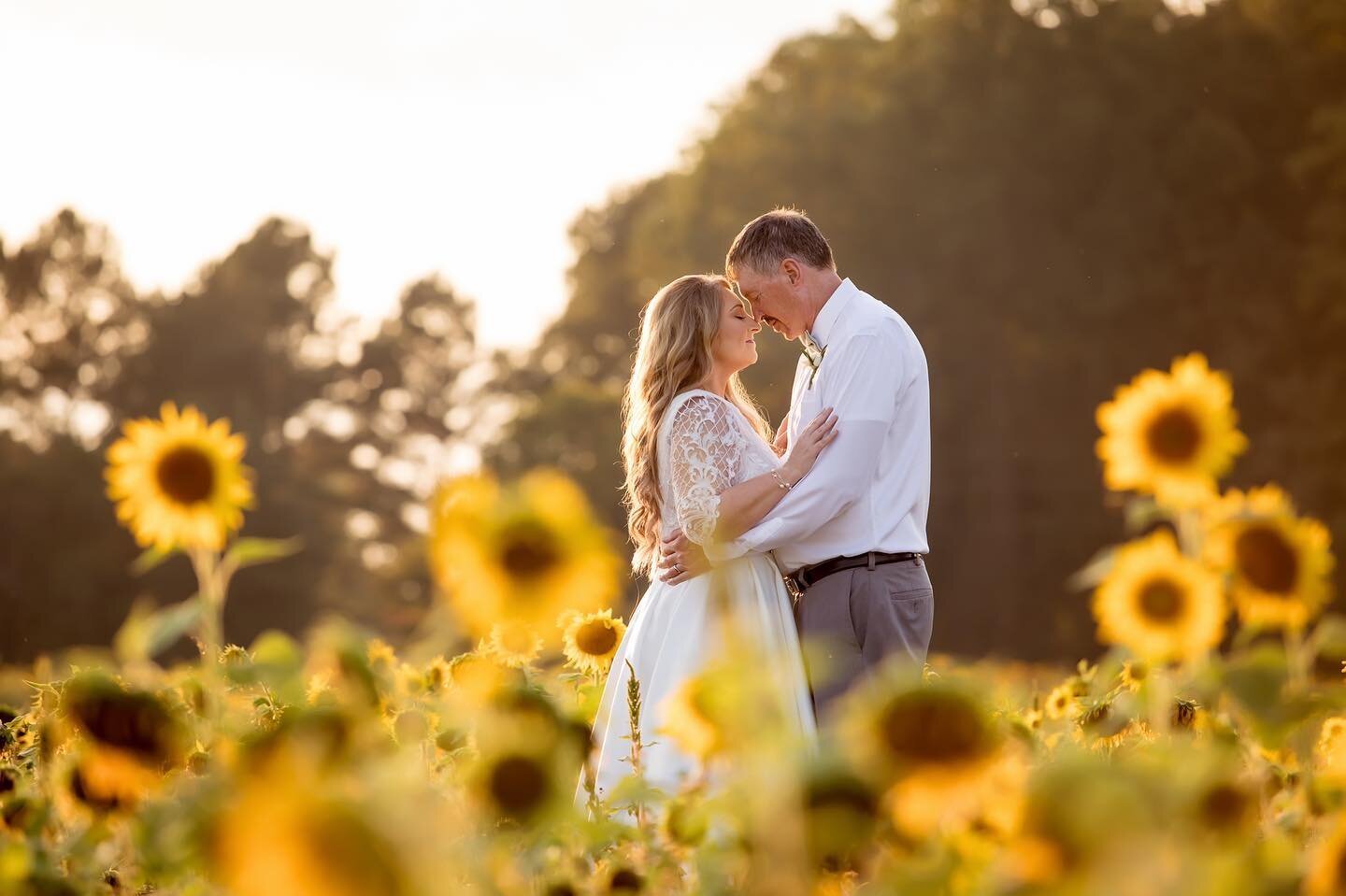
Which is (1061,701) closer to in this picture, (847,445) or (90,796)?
(847,445)

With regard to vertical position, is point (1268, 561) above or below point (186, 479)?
below

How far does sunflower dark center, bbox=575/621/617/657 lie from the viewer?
4219mm

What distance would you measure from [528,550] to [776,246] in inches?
139

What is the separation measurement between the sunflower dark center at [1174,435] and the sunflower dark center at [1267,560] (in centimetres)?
15

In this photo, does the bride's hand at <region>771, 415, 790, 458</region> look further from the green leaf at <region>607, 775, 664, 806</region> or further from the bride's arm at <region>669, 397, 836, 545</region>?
the green leaf at <region>607, 775, 664, 806</region>

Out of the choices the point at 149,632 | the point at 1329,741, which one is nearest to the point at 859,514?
the point at 1329,741

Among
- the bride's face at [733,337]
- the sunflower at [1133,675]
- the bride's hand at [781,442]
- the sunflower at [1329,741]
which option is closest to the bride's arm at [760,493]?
the bride's face at [733,337]

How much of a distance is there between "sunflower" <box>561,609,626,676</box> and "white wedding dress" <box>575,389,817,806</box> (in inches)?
8.1

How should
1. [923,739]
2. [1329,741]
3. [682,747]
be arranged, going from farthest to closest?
[1329,741], [682,747], [923,739]

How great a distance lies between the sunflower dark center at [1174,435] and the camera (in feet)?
7.34

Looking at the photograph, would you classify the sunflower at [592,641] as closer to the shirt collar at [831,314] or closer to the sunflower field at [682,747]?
the shirt collar at [831,314]

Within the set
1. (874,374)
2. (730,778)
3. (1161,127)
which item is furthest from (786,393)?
(730,778)

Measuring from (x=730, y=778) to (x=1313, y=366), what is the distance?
25393mm

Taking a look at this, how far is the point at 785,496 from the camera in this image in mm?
4555
